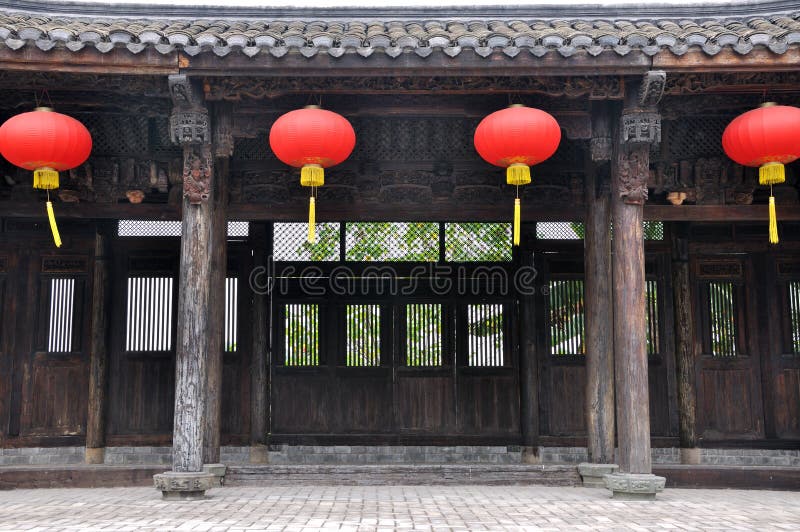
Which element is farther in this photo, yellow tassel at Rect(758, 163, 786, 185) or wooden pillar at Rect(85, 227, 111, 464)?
wooden pillar at Rect(85, 227, 111, 464)

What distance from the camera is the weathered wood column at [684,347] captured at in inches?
360

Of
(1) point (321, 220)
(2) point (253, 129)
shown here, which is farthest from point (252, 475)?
(2) point (253, 129)

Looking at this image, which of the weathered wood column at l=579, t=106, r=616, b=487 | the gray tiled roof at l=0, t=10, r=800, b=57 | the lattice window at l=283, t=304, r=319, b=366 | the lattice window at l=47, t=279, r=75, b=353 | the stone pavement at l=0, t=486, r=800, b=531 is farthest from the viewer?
the lattice window at l=283, t=304, r=319, b=366

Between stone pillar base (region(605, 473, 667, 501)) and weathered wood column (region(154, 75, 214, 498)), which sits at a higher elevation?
weathered wood column (region(154, 75, 214, 498))

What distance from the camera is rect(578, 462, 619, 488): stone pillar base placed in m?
7.60

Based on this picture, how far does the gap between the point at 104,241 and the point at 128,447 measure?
2.48 m

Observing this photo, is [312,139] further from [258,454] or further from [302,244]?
[258,454]

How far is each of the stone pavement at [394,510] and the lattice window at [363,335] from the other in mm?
1950

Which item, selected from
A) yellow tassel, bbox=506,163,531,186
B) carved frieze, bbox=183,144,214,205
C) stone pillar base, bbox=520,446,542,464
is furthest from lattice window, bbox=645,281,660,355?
carved frieze, bbox=183,144,214,205

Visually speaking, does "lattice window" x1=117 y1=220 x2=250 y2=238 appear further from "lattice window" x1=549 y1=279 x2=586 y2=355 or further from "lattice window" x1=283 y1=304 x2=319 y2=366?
"lattice window" x1=549 y1=279 x2=586 y2=355

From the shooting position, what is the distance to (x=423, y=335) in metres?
9.42

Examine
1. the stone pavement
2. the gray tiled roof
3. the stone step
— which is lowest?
the stone pavement

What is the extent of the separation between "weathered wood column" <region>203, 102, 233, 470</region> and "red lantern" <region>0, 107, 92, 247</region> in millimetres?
1207

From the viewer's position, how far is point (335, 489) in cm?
761
